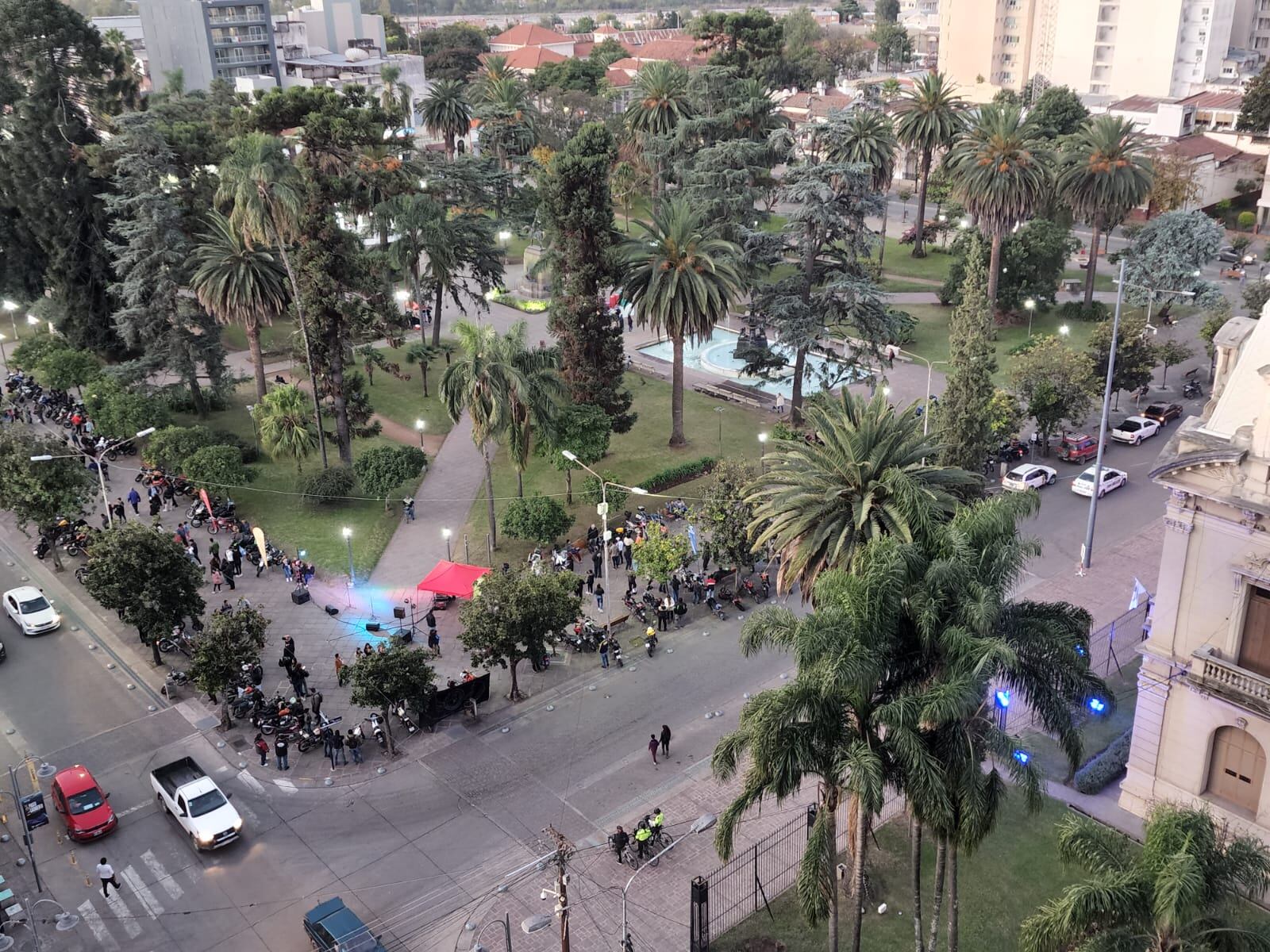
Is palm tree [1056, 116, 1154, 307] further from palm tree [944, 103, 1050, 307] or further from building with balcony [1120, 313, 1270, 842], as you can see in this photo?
building with balcony [1120, 313, 1270, 842]

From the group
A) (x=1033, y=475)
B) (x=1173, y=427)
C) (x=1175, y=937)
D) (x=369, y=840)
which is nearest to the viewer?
(x=1175, y=937)

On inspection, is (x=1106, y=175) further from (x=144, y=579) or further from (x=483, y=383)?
(x=144, y=579)

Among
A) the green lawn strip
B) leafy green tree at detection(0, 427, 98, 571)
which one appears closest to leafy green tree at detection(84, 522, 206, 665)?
leafy green tree at detection(0, 427, 98, 571)

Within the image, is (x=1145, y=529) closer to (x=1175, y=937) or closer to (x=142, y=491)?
(x=1175, y=937)

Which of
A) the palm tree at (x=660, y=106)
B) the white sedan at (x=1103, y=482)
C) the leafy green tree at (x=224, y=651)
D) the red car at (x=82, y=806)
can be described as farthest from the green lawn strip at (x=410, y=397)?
the white sedan at (x=1103, y=482)

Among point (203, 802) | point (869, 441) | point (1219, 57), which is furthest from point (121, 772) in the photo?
point (1219, 57)
